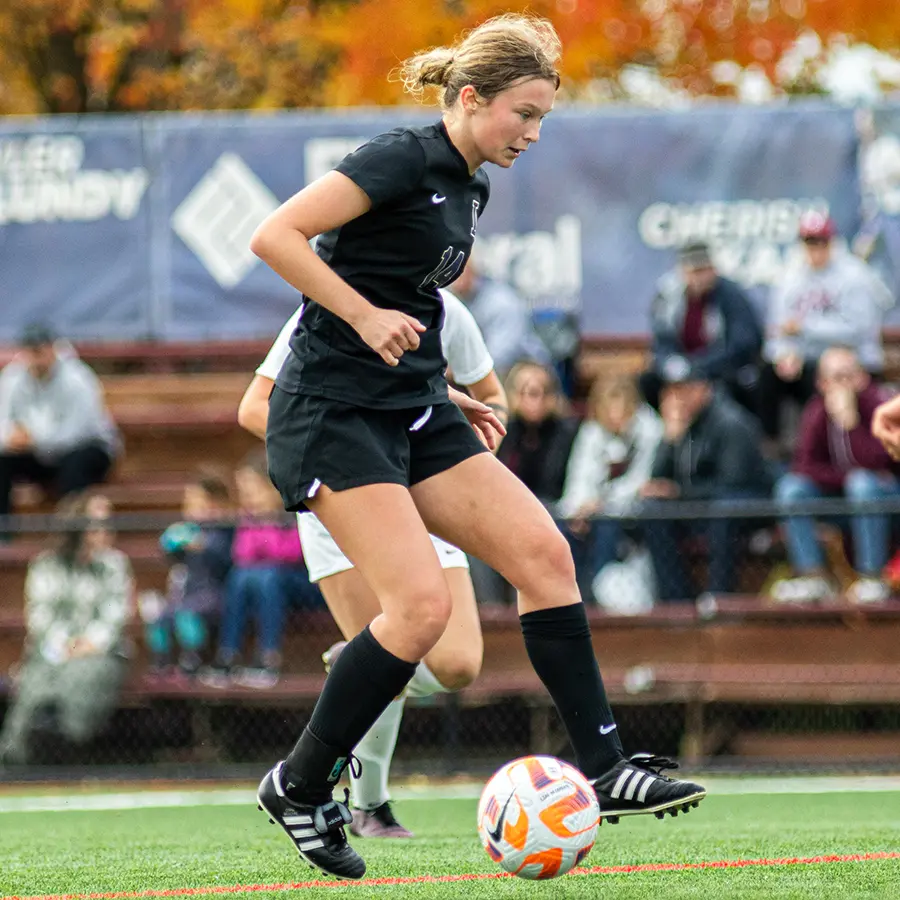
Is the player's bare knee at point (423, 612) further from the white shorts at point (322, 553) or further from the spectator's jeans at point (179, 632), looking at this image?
the spectator's jeans at point (179, 632)

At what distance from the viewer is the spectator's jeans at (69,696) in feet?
32.0

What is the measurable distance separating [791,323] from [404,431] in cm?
660

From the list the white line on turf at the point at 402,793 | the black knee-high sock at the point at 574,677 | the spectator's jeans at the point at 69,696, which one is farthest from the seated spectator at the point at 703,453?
the black knee-high sock at the point at 574,677

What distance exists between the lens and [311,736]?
4457 millimetres

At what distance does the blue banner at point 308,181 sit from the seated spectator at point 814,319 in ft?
3.35

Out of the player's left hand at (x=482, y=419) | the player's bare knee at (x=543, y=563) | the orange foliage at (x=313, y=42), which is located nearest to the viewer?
the player's bare knee at (x=543, y=563)

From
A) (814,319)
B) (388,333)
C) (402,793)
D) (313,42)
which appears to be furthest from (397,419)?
(313,42)

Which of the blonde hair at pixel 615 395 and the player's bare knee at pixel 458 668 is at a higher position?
the blonde hair at pixel 615 395

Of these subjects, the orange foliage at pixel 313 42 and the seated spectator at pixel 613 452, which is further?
the orange foliage at pixel 313 42

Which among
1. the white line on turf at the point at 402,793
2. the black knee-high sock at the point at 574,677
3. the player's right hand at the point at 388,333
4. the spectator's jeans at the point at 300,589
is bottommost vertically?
the white line on turf at the point at 402,793

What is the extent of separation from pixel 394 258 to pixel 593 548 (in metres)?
5.23

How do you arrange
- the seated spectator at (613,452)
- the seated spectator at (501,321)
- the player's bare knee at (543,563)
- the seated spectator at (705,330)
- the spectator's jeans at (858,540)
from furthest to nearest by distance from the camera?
the seated spectator at (501,321) < the seated spectator at (705,330) < the seated spectator at (613,452) < the spectator's jeans at (858,540) < the player's bare knee at (543,563)

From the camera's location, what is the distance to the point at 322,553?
579 centimetres

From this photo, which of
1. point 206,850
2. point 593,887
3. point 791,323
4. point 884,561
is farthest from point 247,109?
point 593,887
